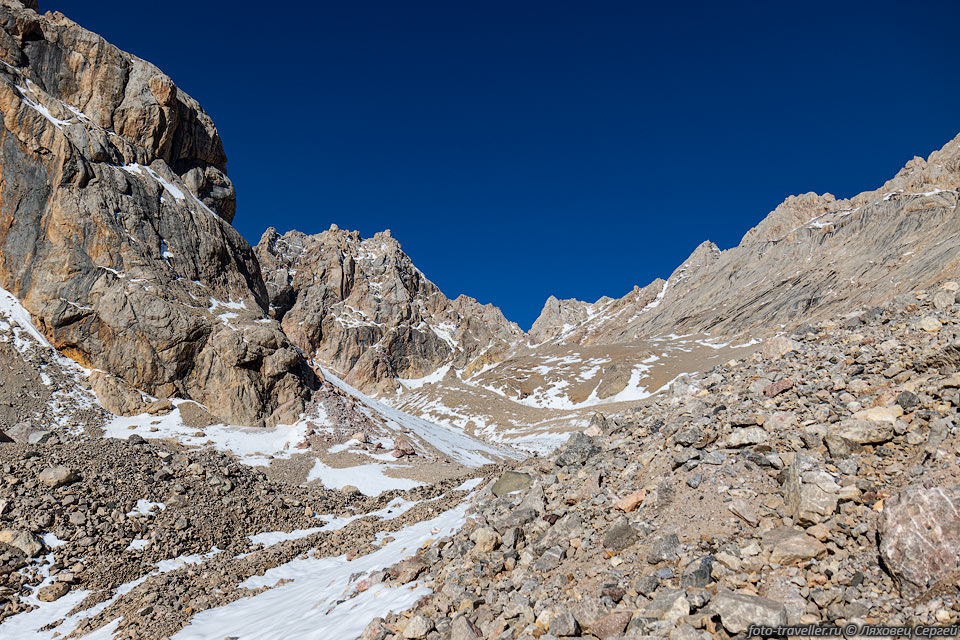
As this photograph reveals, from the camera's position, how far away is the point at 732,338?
494 ft

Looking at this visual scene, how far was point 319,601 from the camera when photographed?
11750 millimetres

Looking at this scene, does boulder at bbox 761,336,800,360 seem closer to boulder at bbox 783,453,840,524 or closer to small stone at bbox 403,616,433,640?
boulder at bbox 783,453,840,524

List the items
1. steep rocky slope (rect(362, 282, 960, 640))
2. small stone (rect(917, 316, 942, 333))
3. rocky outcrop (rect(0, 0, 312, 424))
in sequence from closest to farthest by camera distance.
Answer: steep rocky slope (rect(362, 282, 960, 640)) < small stone (rect(917, 316, 942, 333)) < rocky outcrop (rect(0, 0, 312, 424))

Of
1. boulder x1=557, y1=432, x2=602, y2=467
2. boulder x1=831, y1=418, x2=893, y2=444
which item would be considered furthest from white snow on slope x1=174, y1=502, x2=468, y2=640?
boulder x1=831, y1=418, x2=893, y2=444

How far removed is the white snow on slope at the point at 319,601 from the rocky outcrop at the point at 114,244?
30.2m

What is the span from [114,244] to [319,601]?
44.4m

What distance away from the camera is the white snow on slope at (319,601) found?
9.66 metres

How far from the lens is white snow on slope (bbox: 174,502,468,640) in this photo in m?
9.66

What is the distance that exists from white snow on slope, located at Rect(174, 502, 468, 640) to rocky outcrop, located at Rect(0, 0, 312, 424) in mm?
30184

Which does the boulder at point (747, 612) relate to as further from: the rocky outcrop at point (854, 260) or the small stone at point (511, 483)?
the rocky outcrop at point (854, 260)

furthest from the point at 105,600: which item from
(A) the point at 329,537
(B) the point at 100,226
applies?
(B) the point at 100,226

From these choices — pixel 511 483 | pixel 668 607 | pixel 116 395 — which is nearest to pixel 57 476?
pixel 116 395

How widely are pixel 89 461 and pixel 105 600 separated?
10.7m

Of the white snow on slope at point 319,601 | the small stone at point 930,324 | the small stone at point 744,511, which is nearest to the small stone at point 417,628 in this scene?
the white snow on slope at point 319,601
